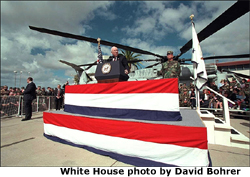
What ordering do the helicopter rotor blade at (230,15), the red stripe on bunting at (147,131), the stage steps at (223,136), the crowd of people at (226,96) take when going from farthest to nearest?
1. the crowd of people at (226,96)
2. the stage steps at (223,136)
3. the helicopter rotor blade at (230,15)
4. the red stripe on bunting at (147,131)

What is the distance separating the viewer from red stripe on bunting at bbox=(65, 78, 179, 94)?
6.64 feet

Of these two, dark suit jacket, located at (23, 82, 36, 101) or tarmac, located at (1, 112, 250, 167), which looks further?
dark suit jacket, located at (23, 82, 36, 101)

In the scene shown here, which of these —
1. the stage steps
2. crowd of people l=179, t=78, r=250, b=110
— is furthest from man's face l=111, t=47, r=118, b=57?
crowd of people l=179, t=78, r=250, b=110

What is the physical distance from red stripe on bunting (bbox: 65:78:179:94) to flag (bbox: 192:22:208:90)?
65.6 inches

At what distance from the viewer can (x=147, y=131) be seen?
1.89m

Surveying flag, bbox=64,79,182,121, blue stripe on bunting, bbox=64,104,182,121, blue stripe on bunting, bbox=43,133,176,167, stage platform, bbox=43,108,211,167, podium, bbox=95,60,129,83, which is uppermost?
podium, bbox=95,60,129,83

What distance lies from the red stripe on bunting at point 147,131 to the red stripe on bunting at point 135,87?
2.02 feet

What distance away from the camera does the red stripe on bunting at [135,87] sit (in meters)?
2.02

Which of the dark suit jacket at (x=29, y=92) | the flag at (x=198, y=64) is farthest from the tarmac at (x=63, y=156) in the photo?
the dark suit jacket at (x=29, y=92)

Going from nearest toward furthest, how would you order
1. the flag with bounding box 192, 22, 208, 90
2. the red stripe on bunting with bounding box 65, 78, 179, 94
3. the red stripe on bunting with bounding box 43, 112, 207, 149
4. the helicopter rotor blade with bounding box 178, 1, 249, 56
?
the red stripe on bunting with bounding box 43, 112, 207, 149
the helicopter rotor blade with bounding box 178, 1, 249, 56
the red stripe on bunting with bounding box 65, 78, 179, 94
the flag with bounding box 192, 22, 208, 90

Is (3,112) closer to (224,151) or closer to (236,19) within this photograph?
(224,151)

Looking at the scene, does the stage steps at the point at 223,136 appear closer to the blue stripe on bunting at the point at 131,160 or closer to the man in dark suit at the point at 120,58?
the blue stripe on bunting at the point at 131,160

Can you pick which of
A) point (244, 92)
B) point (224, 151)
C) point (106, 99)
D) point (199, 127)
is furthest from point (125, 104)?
point (244, 92)

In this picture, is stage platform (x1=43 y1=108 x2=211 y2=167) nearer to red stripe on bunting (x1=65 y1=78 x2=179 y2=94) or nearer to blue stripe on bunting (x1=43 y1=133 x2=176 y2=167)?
blue stripe on bunting (x1=43 y1=133 x2=176 y2=167)
